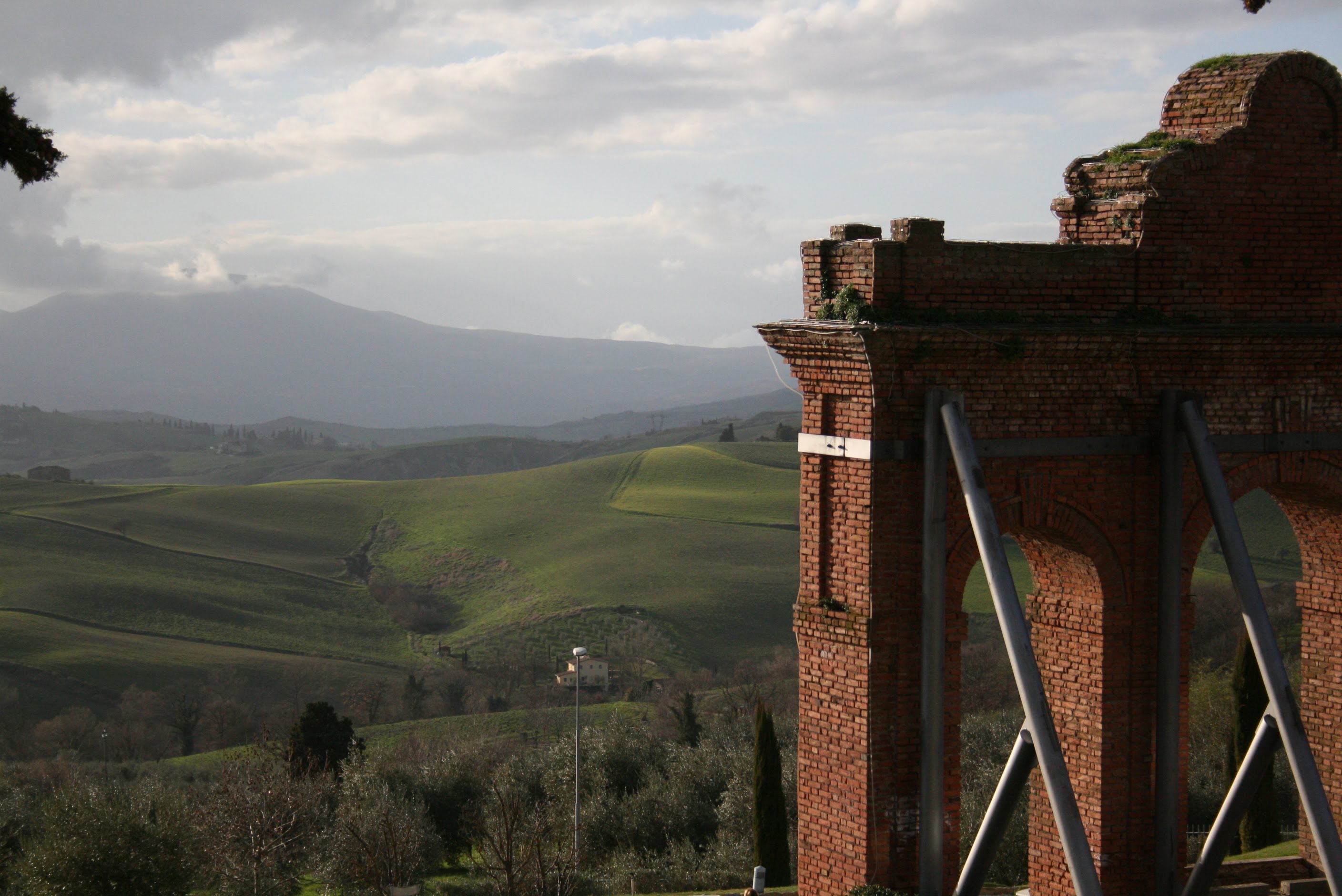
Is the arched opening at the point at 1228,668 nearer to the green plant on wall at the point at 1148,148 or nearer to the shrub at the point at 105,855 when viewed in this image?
the green plant on wall at the point at 1148,148

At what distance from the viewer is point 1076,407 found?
39.0 feet

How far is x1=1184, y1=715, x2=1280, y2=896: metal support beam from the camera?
1135 centimetres

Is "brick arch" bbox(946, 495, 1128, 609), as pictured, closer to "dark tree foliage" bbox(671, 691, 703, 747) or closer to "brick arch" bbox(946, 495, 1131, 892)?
"brick arch" bbox(946, 495, 1131, 892)

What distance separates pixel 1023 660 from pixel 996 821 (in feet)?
5.78

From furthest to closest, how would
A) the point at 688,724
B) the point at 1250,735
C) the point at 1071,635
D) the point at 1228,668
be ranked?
1. the point at 688,724
2. the point at 1228,668
3. the point at 1250,735
4. the point at 1071,635

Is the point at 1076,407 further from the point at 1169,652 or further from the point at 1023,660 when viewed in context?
the point at 1023,660

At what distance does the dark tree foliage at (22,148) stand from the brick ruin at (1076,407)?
6270 mm

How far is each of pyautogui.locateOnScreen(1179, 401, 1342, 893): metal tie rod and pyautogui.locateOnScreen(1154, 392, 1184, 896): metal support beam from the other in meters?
0.39

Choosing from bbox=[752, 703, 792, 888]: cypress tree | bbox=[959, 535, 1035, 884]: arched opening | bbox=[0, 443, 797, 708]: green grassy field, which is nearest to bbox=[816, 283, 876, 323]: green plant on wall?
bbox=[959, 535, 1035, 884]: arched opening

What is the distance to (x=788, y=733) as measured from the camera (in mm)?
41750

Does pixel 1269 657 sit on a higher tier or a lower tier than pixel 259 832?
higher

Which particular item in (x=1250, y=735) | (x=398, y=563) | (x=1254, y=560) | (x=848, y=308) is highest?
(x=848, y=308)

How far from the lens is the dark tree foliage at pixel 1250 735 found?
23719 mm

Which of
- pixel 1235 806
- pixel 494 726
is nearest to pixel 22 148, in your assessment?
pixel 1235 806
